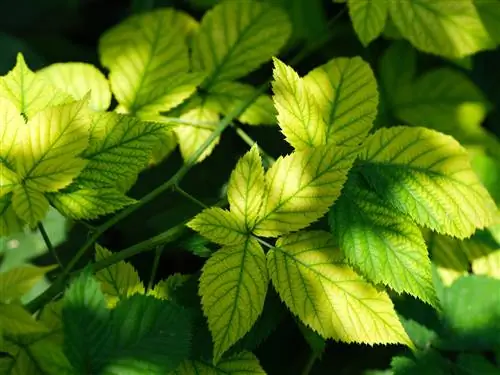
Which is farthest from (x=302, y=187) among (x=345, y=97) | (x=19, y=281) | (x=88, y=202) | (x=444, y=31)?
(x=444, y=31)

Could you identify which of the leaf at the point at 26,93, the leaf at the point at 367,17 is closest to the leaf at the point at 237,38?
the leaf at the point at 367,17

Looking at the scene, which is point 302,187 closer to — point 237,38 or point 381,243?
point 381,243

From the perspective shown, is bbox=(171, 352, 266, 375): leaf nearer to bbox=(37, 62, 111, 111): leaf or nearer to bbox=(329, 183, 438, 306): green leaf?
bbox=(329, 183, 438, 306): green leaf

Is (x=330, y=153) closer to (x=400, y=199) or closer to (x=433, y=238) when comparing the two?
(x=400, y=199)

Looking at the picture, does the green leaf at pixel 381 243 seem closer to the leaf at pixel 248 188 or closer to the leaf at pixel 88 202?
the leaf at pixel 248 188

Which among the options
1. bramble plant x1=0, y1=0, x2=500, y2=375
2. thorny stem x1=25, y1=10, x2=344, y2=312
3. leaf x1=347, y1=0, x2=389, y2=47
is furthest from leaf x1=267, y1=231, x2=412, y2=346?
leaf x1=347, y1=0, x2=389, y2=47
